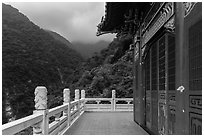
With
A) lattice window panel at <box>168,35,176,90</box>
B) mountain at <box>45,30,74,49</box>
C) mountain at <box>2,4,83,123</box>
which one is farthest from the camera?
mountain at <box>45,30,74,49</box>

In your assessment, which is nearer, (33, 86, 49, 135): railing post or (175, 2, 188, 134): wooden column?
(175, 2, 188, 134): wooden column

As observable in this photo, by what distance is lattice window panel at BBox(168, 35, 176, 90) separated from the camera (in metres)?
3.63

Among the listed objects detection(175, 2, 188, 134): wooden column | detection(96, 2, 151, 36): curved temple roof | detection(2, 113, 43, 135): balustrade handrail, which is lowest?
detection(2, 113, 43, 135): balustrade handrail

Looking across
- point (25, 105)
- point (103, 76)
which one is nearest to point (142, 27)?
point (103, 76)

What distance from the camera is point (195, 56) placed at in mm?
2816

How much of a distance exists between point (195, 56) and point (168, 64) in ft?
3.58

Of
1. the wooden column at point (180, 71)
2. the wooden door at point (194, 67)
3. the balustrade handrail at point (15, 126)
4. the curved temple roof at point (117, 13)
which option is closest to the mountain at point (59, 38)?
the curved temple roof at point (117, 13)

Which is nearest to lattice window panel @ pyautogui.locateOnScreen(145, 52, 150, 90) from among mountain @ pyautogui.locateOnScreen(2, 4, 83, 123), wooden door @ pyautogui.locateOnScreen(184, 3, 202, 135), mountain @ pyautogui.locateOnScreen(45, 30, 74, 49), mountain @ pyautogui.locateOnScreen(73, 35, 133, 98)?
wooden door @ pyautogui.locateOnScreen(184, 3, 202, 135)

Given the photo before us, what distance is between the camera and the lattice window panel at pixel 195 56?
271 cm

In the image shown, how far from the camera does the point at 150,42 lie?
5262 mm

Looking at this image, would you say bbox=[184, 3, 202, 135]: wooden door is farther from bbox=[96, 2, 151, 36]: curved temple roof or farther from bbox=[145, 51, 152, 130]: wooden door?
bbox=[96, 2, 151, 36]: curved temple roof

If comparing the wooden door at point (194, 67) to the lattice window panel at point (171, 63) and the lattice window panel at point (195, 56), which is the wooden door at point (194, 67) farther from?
the lattice window panel at point (171, 63)

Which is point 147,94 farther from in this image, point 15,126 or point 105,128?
point 15,126

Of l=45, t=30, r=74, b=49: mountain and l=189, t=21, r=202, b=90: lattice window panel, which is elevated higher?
l=45, t=30, r=74, b=49: mountain
